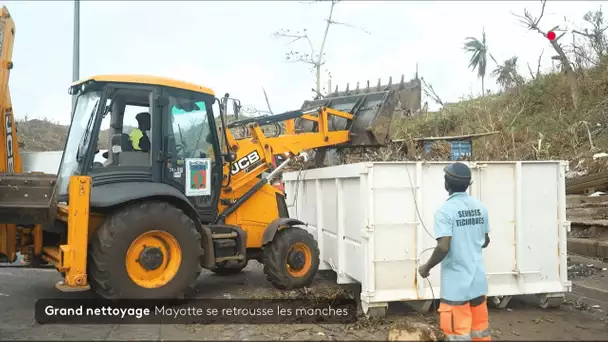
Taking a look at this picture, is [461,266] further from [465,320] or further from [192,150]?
[192,150]

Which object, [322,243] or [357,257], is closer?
[357,257]

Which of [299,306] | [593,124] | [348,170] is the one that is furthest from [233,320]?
[593,124]

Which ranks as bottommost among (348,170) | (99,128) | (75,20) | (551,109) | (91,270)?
(91,270)

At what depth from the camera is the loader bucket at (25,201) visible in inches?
217

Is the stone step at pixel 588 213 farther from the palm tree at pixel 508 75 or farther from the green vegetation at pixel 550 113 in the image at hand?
the palm tree at pixel 508 75

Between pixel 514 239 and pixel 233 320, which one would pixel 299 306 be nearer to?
pixel 233 320

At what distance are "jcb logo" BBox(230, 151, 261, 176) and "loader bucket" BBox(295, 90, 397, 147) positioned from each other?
1.47 meters

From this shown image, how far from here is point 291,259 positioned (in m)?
7.02

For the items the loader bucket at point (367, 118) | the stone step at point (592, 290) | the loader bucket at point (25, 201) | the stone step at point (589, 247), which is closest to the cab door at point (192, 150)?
the loader bucket at point (25, 201)

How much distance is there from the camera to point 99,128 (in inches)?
243

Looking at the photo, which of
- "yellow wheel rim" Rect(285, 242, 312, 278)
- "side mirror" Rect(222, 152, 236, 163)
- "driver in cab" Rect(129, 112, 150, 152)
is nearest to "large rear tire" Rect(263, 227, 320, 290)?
"yellow wheel rim" Rect(285, 242, 312, 278)

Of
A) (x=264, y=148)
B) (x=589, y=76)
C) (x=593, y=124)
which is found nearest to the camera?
(x=264, y=148)

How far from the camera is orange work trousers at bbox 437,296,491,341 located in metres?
4.16

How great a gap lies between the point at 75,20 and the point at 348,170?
26.8 feet
